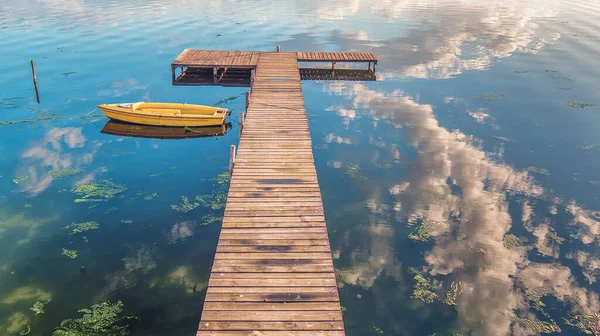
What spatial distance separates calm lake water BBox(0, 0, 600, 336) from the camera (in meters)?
12.1

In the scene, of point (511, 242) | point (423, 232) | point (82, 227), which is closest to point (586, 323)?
point (511, 242)

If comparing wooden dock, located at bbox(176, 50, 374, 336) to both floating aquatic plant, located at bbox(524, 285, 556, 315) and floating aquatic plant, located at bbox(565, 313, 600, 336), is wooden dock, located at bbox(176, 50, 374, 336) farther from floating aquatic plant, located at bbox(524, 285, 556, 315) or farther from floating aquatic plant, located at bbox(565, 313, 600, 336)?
floating aquatic plant, located at bbox(565, 313, 600, 336)

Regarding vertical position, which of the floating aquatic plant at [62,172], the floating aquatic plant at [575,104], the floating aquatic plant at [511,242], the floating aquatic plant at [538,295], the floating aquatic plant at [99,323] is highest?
the floating aquatic plant at [575,104]

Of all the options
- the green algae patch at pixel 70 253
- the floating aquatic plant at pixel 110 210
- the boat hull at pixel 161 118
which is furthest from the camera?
the boat hull at pixel 161 118

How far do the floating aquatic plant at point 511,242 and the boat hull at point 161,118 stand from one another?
653 inches

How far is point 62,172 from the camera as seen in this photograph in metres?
18.8

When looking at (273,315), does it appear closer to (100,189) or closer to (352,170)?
(352,170)

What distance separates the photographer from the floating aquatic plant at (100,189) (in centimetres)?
1719

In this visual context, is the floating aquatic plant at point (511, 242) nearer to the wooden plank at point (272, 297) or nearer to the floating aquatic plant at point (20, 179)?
the wooden plank at point (272, 297)

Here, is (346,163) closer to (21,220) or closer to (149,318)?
(149,318)

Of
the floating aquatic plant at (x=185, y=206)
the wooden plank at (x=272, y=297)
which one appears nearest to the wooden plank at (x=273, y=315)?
the wooden plank at (x=272, y=297)

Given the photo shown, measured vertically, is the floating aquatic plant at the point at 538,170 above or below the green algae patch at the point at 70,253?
above

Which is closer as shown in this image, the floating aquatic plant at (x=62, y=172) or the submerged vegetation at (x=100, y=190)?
the submerged vegetation at (x=100, y=190)

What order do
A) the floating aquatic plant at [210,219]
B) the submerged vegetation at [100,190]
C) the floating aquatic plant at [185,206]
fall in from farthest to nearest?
the submerged vegetation at [100,190], the floating aquatic plant at [185,206], the floating aquatic plant at [210,219]
